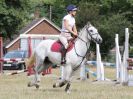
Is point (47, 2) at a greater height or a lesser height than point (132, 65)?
greater

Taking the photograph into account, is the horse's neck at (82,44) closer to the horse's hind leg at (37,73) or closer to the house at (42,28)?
the horse's hind leg at (37,73)

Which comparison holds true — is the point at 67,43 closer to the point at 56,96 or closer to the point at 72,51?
the point at 72,51

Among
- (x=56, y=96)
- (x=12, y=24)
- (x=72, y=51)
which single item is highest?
(x=12, y=24)

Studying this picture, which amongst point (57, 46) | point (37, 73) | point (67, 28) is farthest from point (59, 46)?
point (37, 73)

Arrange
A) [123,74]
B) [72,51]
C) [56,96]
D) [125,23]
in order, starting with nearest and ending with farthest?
[56,96] → [72,51] → [123,74] → [125,23]

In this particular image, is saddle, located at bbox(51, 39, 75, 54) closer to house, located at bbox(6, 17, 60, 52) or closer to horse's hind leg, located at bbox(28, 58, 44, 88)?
horse's hind leg, located at bbox(28, 58, 44, 88)

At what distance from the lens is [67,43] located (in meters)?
16.3

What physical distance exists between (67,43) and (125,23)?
173 feet

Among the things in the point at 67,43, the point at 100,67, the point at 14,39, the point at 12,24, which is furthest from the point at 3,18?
the point at 67,43

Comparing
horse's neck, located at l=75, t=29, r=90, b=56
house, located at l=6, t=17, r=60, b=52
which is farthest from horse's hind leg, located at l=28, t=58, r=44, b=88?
house, located at l=6, t=17, r=60, b=52

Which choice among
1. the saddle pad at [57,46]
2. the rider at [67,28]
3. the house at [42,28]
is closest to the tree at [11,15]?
the house at [42,28]

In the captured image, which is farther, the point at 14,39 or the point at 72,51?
the point at 14,39

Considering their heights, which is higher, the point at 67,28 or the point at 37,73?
the point at 67,28

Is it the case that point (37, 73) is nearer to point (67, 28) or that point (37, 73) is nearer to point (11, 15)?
point (67, 28)
